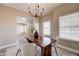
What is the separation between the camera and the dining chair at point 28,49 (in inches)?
85.4

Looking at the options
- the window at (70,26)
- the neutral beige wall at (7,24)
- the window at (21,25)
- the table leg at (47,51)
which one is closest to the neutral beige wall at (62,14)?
the window at (70,26)

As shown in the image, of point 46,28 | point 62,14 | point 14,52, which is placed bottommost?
point 14,52

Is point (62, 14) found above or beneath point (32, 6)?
beneath

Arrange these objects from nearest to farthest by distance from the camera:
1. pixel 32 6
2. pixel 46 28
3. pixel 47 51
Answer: pixel 47 51
pixel 32 6
pixel 46 28

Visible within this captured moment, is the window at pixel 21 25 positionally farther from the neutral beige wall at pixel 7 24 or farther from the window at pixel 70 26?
the window at pixel 70 26

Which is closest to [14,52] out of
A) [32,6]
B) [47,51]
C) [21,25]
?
[21,25]

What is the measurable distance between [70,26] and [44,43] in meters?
0.65

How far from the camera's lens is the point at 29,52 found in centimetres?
219

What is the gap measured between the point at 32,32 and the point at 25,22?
0.84 ft

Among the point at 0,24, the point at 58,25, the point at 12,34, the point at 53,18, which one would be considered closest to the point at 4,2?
the point at 0,24

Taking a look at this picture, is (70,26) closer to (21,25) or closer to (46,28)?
(46,28)

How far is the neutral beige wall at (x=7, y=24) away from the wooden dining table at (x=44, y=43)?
0.35 meters

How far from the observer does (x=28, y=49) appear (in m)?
2.26

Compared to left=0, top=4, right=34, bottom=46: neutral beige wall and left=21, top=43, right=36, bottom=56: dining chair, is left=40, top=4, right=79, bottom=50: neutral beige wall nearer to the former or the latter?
left=21, top=43, right=36, bottom=56: dining chair
